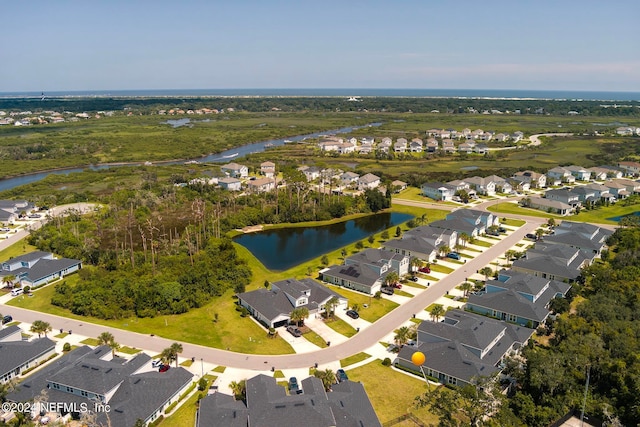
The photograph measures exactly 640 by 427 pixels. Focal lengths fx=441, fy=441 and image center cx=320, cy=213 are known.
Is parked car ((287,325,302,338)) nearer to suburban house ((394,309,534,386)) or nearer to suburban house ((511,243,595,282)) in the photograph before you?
suburban house ((394,309,534,386))

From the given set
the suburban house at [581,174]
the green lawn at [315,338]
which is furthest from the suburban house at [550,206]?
the green lawn at [315,338]

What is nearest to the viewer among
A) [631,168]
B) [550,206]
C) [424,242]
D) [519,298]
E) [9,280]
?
[519,298]

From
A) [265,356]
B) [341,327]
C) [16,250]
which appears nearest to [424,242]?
[341,327]

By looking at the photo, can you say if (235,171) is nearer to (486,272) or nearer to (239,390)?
(486,272)

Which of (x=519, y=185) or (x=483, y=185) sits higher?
(x=483, y=185)

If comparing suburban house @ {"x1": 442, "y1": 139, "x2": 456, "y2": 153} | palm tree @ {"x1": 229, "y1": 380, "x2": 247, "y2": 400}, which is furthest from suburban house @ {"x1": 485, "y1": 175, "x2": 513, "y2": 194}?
palm tree @ {"x1": 229, "y1": 380, "x2": 247, "y2": 400}

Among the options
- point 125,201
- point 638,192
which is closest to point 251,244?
point 125,201
